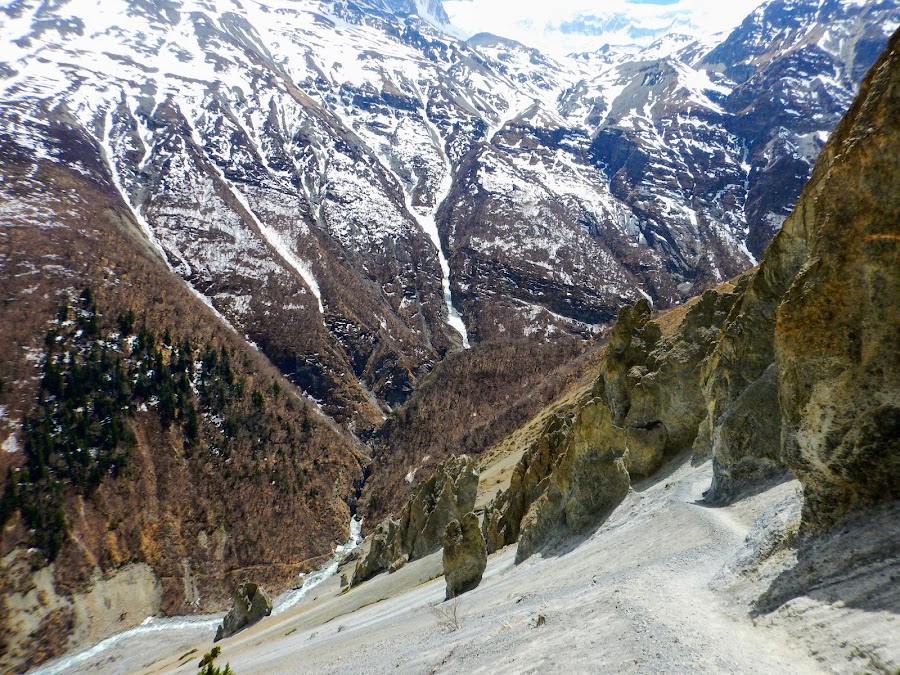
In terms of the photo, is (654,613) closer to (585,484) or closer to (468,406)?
(585,484)

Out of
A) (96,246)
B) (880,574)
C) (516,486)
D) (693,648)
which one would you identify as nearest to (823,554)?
(880,574)

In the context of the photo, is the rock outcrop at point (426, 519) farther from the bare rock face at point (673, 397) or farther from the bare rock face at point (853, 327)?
the bare rock face at point (853, 327)

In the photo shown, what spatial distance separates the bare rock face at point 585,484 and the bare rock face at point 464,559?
5.99 feet

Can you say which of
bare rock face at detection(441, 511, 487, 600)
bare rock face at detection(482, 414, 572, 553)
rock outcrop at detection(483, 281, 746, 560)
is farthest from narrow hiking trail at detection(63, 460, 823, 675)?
bare rock face at detection(482, 414, 572, 553)

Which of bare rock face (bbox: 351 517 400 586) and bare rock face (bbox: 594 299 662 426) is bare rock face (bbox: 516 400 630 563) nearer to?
bare rock face (bbox: 594 299 662 426)

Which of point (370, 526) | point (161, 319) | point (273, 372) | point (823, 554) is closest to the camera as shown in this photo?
point (823, 554)

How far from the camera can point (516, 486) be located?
34.2m

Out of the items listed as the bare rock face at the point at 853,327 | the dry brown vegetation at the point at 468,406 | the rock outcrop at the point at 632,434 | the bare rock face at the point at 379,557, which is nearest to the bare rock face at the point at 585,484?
the rock outcrop at the point at 632,434

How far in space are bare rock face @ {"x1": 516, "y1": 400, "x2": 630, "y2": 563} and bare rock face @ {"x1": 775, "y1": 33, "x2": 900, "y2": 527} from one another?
1169 centimetres

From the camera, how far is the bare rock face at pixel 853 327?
27.1 feet

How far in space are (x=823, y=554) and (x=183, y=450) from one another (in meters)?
108

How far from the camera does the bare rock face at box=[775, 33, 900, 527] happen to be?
27.1 feet

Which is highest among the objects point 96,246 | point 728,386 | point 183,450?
point 96,246

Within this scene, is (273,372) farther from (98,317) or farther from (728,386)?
(728,386)
